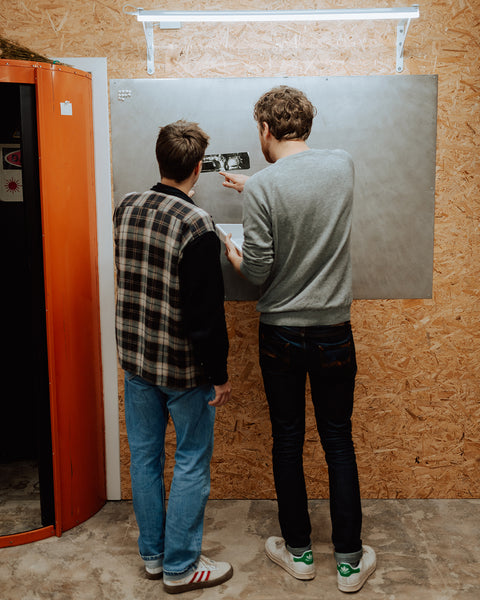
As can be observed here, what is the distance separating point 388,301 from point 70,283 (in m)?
1.34

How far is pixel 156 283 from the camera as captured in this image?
1.73 m

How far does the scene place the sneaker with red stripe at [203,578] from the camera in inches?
74.4

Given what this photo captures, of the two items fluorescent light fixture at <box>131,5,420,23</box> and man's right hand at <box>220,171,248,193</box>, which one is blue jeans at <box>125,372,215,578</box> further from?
fluorescent light fixture at <box>131,5,420,23</box>

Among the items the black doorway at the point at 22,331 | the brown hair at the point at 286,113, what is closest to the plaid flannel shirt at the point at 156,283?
the brown hair at the point at 286,113

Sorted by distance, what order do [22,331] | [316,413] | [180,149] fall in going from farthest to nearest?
[22,331] → [316,413] → [180,149]

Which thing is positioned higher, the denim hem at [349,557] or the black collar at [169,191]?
the black collar at [169,191]

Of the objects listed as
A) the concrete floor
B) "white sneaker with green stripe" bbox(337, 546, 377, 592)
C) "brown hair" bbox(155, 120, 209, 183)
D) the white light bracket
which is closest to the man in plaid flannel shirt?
"brown hair" bbox(155, 120, 209, 183)

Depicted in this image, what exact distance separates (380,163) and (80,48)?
1335 millimetres

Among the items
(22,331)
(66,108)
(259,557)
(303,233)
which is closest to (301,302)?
(303,233)

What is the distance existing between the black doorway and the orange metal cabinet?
0.04m

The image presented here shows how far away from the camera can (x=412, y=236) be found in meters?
2.36

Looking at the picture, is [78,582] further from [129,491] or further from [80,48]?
[80,48]

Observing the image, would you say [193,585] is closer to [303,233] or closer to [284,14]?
[303,233]

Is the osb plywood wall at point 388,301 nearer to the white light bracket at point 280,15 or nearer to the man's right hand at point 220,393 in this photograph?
the white light bracket at point 280,15
